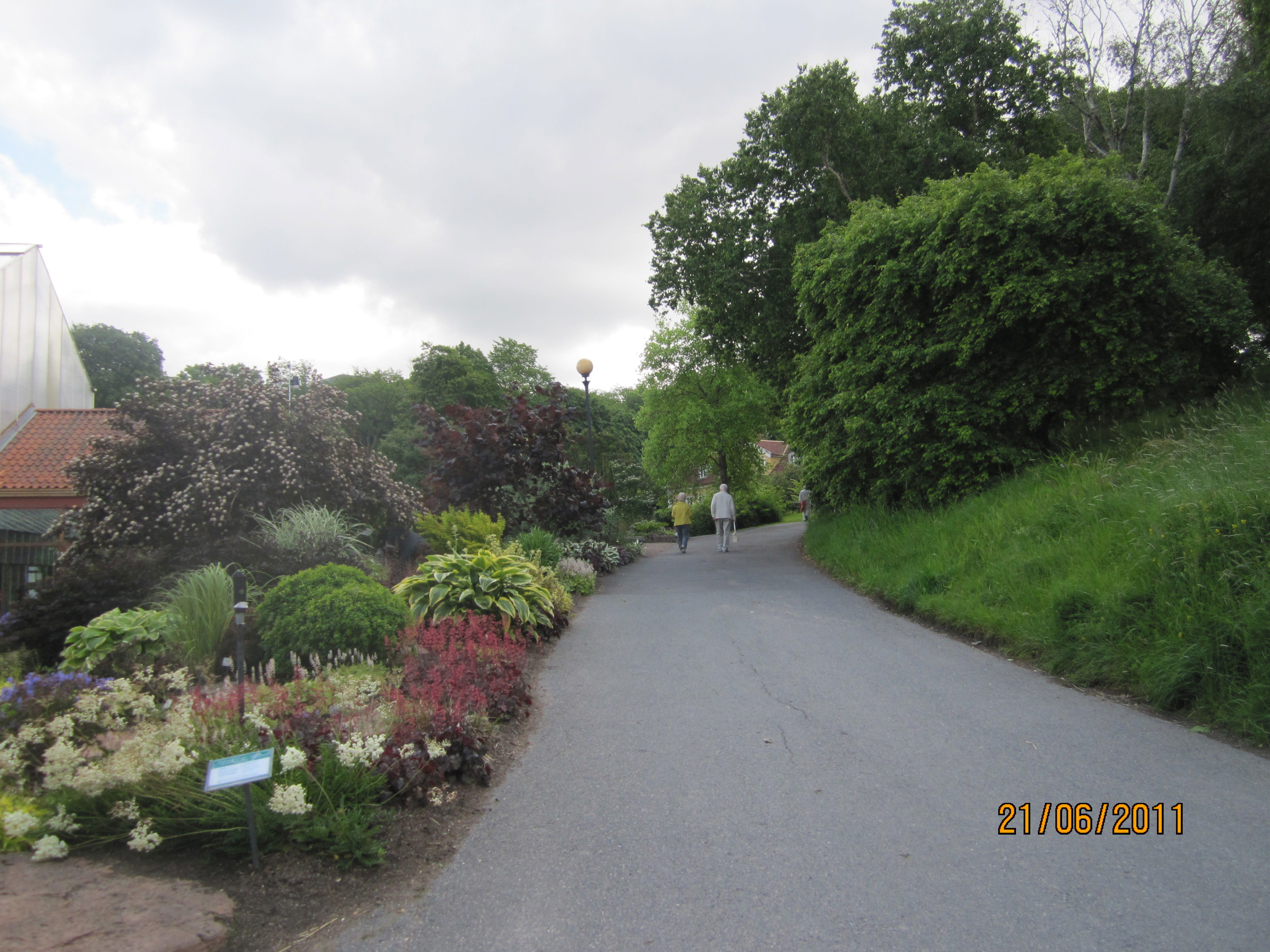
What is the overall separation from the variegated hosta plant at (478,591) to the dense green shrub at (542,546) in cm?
309

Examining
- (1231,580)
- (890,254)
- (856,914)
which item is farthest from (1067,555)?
(890,254)

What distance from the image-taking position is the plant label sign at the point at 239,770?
2.90 meters

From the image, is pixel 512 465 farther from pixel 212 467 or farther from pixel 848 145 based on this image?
pixel 848 145

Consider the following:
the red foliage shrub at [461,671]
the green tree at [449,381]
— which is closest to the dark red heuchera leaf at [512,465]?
the red foliage shrub at [461,671]

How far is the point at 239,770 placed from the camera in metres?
3.00

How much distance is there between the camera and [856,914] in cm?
297

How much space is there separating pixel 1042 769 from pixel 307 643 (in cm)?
541

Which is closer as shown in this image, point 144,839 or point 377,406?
point 144,839

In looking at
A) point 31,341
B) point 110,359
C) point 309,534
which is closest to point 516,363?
point 110,359

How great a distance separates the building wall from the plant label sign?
22487mm

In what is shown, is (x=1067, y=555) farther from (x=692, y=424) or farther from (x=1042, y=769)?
(x=692, y=424)

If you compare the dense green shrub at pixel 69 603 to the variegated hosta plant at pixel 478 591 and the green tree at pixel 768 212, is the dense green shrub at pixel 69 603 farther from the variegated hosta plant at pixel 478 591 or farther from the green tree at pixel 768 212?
the green tree at pixel 768 212

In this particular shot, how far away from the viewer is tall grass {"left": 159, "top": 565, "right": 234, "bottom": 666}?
6340mm

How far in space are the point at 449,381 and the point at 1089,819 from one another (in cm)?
4528
